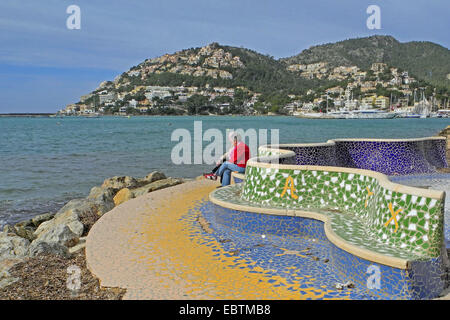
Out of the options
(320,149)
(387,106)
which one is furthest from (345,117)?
(320,149)

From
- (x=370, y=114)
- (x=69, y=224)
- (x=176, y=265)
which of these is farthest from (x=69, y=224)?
(x=370, y=114)

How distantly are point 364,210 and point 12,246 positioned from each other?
594 cm

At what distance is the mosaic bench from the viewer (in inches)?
157

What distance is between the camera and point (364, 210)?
5441 millimetres

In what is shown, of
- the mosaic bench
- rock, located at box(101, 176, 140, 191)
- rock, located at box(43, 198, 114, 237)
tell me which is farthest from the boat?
the mosaic bench

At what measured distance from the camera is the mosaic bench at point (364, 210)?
13.1 feet

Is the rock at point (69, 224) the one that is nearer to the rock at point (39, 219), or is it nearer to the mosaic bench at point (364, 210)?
the rock at point (39, 219)

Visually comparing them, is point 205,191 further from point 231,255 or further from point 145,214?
point 231,255

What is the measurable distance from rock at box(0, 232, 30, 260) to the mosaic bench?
3402mm

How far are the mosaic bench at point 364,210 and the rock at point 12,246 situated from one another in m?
3.40

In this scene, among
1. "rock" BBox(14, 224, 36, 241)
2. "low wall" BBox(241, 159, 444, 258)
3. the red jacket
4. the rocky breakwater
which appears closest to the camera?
"low wall" BBox(241, 159, 444, 258)

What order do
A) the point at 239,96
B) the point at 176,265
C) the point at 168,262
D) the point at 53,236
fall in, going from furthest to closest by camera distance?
1. the point at 239,96
2. the point at 53,236
3. the point at 168,262
4. the point at 176,265

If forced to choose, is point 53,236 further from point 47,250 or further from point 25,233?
point 25,233

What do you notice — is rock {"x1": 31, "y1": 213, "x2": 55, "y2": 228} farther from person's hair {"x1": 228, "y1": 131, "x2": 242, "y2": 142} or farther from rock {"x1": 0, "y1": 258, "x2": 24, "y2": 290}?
person's hair {"x1": 228, "y1": 131, "x2": 242, "y2": 142}
